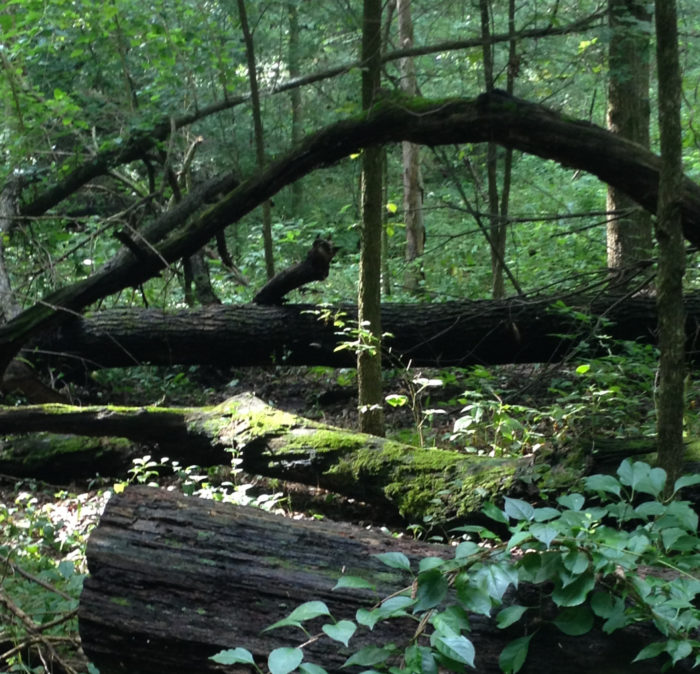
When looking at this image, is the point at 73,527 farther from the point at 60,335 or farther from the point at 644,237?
the point at 644,237

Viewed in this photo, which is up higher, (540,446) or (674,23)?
(674,23)

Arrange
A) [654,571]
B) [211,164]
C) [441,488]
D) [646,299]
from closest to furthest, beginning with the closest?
[654,571] < [441,488] < [646,299] < [211,164]

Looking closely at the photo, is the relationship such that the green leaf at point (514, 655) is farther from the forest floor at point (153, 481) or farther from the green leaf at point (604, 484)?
the forest floor at point (153, 481)

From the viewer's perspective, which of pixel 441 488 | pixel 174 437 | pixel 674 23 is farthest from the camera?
pixel 174 437

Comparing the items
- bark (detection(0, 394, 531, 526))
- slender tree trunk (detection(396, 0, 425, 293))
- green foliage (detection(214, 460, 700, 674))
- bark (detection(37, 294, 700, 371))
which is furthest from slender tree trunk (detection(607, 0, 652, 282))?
green foliage (detection(214, 460, 700, 674))

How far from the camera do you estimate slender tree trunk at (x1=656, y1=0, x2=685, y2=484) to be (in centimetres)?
322

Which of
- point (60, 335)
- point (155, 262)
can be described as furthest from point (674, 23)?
point (60, 335)

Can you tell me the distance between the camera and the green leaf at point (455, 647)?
1.66 meters

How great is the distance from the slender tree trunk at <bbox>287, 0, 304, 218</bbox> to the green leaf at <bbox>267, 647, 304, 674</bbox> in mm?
7588

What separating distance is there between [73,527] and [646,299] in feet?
17.2

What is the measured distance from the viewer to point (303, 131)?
12453mm

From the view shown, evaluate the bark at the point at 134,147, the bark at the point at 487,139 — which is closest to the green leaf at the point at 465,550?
the bark at the point at 487,139

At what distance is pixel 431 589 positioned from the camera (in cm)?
188

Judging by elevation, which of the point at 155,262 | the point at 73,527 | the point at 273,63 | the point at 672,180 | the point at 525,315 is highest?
the point at 273,63
